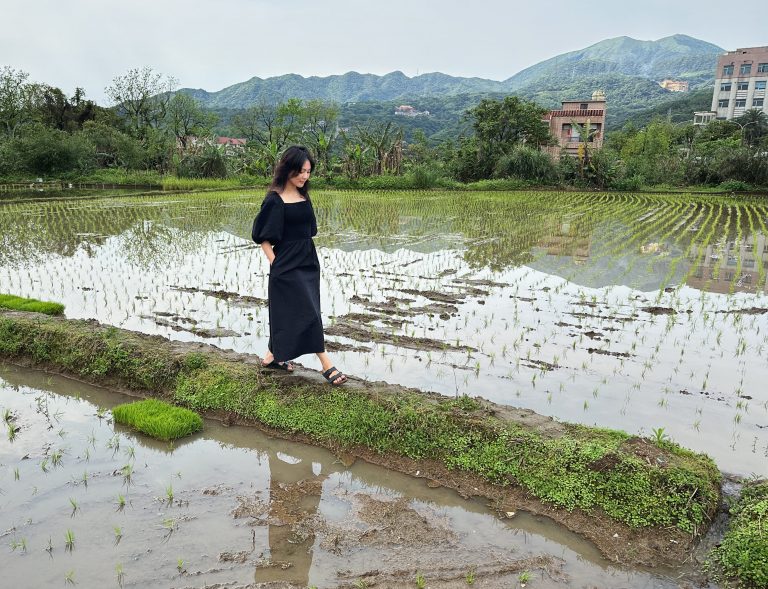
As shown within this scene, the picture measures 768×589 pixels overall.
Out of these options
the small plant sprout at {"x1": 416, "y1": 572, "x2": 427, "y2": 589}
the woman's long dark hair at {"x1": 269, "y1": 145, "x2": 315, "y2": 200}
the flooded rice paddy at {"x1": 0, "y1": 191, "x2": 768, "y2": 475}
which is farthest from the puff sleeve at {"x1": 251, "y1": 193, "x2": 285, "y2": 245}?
the small plant sprout at {"x1": 416, "y1": 572, "x2": 427, "y2": 589}

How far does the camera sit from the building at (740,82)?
209ft

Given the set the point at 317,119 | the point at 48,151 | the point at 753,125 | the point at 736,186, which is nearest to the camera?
the point at 736,186

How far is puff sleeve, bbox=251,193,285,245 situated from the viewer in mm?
3584

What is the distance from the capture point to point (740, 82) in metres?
64.9

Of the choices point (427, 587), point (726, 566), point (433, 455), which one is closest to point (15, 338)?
point (433, 455)

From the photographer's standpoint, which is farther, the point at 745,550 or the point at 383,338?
the point at 383,338

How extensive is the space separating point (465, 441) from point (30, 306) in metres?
5.08

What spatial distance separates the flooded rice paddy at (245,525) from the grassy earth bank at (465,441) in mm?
134

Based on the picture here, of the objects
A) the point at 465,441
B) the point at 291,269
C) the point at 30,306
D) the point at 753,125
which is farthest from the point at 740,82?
the point at 30,306

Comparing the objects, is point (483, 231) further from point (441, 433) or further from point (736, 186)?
point (736, 186)

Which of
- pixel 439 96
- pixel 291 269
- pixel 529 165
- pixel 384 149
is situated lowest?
pixel 291 269

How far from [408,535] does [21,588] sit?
67.7 inches

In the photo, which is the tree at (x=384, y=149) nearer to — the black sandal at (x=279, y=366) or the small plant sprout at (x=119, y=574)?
the black sandal at (x=279, y=366)

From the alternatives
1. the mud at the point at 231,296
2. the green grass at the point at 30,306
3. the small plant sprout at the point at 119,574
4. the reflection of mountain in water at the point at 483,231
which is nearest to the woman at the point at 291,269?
the small plant sprout at the point at 119,574
